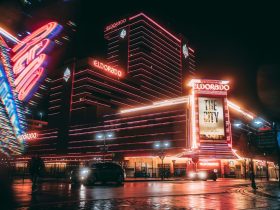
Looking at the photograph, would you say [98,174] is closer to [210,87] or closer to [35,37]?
[35,37]

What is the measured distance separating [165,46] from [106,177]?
484ft

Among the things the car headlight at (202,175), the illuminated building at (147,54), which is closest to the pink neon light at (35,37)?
the car headlight at (202,175)

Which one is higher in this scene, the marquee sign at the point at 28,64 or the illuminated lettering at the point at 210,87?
the illuminated lettering at the point at 210,87

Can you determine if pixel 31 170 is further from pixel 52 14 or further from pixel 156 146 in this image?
pixel 52 14

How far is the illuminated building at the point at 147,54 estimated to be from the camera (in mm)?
147625

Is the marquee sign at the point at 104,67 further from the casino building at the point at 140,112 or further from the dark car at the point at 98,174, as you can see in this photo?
the dark car at the point at 98,174

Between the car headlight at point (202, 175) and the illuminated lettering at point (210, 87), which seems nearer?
the car headlight at point (202, 175)

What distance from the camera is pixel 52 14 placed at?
75625 mm

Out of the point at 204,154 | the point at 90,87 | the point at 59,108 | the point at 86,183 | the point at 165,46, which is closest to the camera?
the point at 86,183

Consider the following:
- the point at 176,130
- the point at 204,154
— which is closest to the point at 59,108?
the point at 176,130

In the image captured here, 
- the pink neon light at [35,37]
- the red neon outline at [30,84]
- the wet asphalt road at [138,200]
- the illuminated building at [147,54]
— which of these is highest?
the illuminated building at [147,54]

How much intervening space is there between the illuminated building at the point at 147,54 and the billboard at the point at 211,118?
72.2 metres

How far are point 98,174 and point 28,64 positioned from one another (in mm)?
14111

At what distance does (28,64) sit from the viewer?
3203 cm
